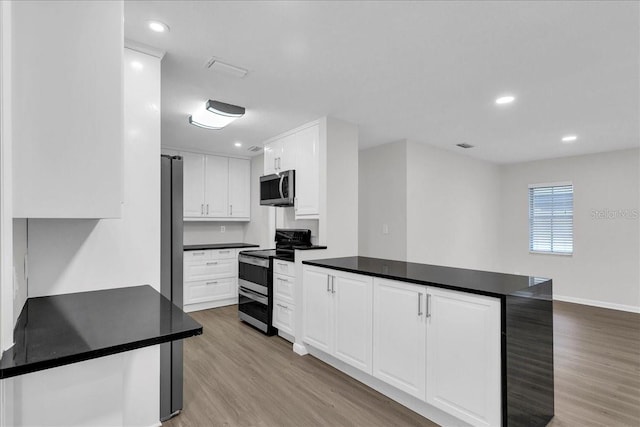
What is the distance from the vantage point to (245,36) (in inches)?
80.5

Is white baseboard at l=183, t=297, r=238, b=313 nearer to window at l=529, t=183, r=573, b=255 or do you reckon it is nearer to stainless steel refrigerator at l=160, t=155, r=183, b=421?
stainless steel refrigerator at l=160, t=155, r=183, b=421

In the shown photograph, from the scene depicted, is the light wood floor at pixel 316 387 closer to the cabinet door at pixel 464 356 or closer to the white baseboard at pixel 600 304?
the cabinet door at pixel 464 356

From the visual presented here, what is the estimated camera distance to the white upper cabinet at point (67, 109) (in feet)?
3.56

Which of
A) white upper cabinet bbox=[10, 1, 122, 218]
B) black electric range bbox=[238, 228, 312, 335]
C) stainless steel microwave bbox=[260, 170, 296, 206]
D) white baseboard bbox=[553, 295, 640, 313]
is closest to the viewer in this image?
white upper cabinet bbox=[10, 1, 122, 218]

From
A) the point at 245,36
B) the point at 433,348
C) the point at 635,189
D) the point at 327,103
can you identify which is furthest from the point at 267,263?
the point at 635,189

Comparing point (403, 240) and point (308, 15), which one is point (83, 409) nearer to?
point (308, 15)

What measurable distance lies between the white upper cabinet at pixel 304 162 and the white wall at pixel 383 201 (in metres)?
1.49

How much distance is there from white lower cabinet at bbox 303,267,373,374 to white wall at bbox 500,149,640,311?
16.0 feet

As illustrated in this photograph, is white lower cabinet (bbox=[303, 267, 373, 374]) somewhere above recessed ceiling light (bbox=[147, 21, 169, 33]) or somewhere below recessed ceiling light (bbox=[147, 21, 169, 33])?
below

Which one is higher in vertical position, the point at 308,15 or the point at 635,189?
the point at 308,15

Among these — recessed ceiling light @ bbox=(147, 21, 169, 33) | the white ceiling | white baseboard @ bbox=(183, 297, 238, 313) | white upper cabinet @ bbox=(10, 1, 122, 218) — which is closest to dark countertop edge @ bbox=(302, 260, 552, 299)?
the white ceiling

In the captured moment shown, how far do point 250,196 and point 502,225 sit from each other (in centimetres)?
486

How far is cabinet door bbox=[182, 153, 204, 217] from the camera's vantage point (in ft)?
16.6

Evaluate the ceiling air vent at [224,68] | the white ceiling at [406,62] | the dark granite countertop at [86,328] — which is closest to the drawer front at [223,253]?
the white ceiling at [406,62]
